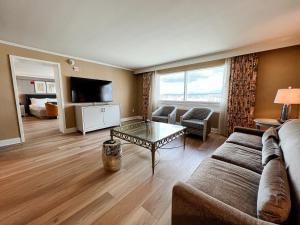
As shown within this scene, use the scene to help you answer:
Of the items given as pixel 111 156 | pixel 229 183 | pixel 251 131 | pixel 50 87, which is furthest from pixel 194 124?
pixel 50 87

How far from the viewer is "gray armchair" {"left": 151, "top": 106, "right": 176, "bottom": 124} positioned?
12.9 ft

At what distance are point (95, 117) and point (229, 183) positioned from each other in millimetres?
3633

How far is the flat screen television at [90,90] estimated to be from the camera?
391cm

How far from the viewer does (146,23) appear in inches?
81.2

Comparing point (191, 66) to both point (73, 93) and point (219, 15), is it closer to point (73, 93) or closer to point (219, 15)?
point (219, 15)

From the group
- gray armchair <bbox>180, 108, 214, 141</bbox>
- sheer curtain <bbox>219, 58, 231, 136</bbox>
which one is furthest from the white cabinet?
sheer curtain <bbox>219, 58, 231, 136</bbox>

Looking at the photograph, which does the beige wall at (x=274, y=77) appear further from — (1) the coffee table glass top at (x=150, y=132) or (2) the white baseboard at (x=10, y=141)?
(2) the white baseboard at (x=10, y=141)

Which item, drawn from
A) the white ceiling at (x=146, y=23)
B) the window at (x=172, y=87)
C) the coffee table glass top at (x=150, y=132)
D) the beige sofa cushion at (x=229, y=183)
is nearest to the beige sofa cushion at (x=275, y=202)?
the beige sofa cushion at (x=229, y=183)

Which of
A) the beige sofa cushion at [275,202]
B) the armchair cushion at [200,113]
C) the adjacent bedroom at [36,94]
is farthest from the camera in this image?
the adjacent bedroom at [36,94]

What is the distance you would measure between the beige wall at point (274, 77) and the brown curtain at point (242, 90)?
0.16 meters

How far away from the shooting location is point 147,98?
5309 millimetres

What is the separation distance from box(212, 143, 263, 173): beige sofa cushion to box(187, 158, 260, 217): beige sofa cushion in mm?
103

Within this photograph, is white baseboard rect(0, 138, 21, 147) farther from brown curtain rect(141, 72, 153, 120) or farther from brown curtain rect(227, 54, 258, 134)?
brown curtain rect(227, 54, 258, 134)

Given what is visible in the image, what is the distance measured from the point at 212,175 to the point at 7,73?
4207 millimetres
